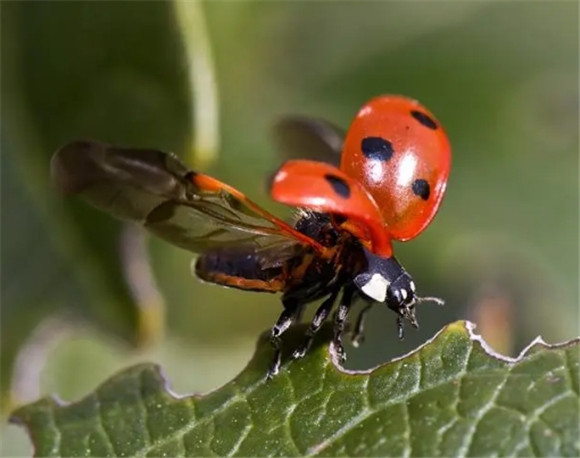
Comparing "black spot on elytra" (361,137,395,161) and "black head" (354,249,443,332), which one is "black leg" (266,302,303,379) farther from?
"black spot on elytra" (361,137,395,161)

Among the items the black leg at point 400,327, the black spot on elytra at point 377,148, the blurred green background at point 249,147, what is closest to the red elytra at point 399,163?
the black spot on elytra at point 377,148

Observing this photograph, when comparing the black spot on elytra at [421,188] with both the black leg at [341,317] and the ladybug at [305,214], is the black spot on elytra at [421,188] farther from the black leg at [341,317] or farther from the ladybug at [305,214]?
the black leg at [341,317]

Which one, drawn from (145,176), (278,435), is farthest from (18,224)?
(278,435)

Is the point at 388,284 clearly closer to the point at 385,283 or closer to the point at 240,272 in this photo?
the point at 385,283

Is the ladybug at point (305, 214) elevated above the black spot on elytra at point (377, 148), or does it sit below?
below

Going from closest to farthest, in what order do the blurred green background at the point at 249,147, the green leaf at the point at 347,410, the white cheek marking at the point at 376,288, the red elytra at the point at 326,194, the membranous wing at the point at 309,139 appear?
1. the green leaf at the point at 347,410
2. the red elytra at the point at 326,194
3. the white cheek marking at the point at 376,288
4. the membranous wing at the point at 309,139
5. the blurred green background at the point at 249,147

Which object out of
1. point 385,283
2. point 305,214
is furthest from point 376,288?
point 305,214
